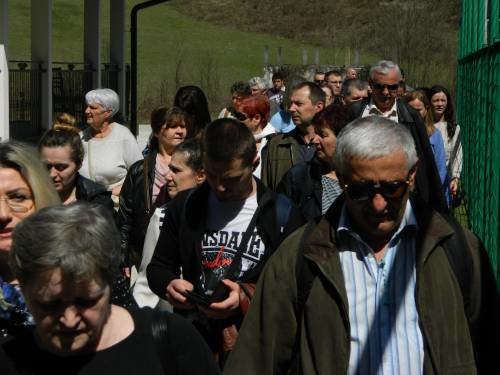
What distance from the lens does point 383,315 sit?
371 centimetres

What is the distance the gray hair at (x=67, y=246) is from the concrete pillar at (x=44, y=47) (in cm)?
1723

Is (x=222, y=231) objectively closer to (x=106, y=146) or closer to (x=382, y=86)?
(x=382, y=86)

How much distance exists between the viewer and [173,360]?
3.12 meters

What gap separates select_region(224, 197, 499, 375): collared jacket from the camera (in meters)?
3.66

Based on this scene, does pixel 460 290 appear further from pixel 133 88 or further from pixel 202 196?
pixel 133 88

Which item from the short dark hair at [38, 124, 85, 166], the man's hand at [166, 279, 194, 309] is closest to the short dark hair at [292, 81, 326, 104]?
the short dark hair at [38, 124, 85, 166]

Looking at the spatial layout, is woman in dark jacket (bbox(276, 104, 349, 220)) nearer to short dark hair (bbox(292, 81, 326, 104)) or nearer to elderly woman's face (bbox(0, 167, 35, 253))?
short dark hair (bbox(292, 81, 326, 104))

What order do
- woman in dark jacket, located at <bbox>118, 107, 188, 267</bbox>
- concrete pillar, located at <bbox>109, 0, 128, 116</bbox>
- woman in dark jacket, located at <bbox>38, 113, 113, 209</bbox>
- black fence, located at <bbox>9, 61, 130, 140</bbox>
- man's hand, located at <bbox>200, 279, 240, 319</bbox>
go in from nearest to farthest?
1. man's hand, located at <bbox>200, 279, 240, 319</bbox>
2. woman in dark jacket, located at <bbox>38, 113, 113, 209</bbox>
3. woman in dark jacket, located at <bbox>118, 107, 188, 267</bbox>
4. black fence, located at <bbox>9, 61, 130, 140</bbox>
5. concrete pillar, located at <bbox>109, 0, 128, 116</bbox>

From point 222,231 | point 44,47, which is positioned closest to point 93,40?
point 44,47

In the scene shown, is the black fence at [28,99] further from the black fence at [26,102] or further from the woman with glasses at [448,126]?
the woman with glasses at [448,126]

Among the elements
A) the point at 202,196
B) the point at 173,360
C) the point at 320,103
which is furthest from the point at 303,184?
the point at 173,360

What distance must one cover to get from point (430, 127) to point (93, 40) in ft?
45.7

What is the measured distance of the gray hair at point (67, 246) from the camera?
2928 millimetres

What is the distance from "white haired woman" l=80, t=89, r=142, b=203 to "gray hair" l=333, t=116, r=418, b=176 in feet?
17.8
